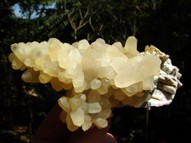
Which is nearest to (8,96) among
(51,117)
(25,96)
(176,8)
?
(25,96)

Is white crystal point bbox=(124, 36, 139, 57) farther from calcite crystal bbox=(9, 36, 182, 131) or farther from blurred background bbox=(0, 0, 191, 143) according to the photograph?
blurred background bbox=(0, 0, 191, 143)

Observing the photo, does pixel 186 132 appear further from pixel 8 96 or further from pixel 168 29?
pixel 8 96

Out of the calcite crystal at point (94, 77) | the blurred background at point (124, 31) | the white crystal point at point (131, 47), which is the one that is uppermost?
the white crystal point at point (131, 47)

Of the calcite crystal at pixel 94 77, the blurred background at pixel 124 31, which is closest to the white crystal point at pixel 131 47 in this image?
the calcite crystal at pixel 94 77

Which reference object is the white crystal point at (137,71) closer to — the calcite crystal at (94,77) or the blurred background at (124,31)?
the calcite crystal at (94,77)

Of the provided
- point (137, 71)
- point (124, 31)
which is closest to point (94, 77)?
point (137, 71)

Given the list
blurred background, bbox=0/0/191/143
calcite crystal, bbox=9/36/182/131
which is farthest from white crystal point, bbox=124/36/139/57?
blurred background, bbox=0/0/191/143
